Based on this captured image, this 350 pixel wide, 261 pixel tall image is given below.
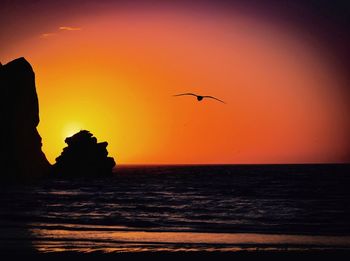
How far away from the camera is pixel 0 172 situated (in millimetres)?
140000

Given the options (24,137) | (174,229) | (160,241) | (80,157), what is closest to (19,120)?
(24,137)

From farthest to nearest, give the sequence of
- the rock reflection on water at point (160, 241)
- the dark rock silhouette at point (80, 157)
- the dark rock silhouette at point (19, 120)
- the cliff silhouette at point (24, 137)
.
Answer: the dark rock silhouette at point (80, 157) < the cliff silhouette at point (24, 137) < the dark rock silhouette at point (19, 120) < the rock reflection on water at point (160, 241)

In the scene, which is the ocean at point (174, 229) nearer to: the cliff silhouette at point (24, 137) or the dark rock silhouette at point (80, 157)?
the cliff silhouette at point (24, 137)

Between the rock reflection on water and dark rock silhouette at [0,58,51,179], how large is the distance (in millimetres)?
113802

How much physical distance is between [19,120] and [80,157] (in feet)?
71.2

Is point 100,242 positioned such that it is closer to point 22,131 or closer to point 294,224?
point 294,224

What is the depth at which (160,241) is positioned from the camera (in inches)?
1166

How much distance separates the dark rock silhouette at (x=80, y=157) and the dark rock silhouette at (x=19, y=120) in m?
10.5

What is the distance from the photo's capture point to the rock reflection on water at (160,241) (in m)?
26.8

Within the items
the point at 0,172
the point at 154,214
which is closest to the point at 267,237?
the point at 154,214

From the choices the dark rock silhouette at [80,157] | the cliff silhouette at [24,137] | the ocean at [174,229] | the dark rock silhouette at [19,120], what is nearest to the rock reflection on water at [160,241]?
the ocean at [174,229]

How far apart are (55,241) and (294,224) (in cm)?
1789

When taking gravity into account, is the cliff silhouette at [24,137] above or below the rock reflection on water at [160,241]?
above

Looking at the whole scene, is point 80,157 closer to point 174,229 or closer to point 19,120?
point 19,120
